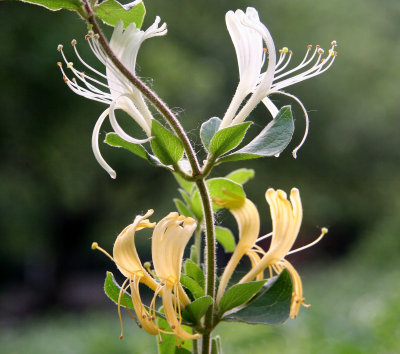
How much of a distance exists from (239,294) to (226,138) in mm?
129

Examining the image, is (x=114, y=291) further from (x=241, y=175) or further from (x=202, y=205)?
(x=241, y=175)

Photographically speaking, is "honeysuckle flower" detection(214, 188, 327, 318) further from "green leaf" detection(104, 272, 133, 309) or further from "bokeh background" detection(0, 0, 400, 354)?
"bokeh background" detection(0, 0, 400, 354)

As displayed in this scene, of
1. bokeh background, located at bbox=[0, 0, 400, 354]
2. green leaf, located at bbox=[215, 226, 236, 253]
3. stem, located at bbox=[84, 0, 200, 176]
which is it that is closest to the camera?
stem, located at bbox=[84, 0, 200, 176]

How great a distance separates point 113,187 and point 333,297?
2977mm

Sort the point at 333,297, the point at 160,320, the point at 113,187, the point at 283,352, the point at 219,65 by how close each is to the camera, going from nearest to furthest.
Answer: the point at 160,320 → the point at 283,352 → the point at 333,297 → the point at 113,187 → the point at 219,65

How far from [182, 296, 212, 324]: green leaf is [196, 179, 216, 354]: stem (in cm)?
1

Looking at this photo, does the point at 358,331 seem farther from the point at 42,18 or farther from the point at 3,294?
the point at 3,294

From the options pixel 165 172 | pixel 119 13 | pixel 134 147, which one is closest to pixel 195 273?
pixel 134 147

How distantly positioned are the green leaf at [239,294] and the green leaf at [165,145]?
12 cm

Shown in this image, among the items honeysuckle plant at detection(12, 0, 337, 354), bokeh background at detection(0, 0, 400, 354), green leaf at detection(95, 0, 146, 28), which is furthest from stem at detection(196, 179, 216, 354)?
bokeh background at detection(0, 0, 400, 354)

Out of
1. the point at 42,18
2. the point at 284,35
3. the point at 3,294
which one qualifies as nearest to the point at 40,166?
the point at 42,18

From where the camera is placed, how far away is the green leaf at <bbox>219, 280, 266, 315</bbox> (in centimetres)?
48

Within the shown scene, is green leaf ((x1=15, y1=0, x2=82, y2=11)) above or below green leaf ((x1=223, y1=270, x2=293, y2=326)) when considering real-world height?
above

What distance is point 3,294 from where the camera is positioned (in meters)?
7.40
